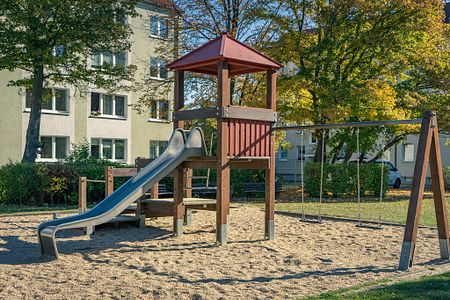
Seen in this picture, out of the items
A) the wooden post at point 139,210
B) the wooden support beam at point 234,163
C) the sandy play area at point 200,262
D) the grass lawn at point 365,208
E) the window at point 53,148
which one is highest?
the window at point 53,148

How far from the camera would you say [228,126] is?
10.0 metres

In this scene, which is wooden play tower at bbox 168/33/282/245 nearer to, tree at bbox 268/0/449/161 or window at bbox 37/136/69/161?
tree at bbox 268/0/449/161

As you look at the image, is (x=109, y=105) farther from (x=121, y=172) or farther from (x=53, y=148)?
(x=121, y=172)

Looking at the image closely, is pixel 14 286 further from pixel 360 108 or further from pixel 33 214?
pixel 360 108

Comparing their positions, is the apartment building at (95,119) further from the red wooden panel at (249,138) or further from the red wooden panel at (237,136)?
the red wooden panel at (237,136)

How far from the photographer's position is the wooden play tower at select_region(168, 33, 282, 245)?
9.88 m

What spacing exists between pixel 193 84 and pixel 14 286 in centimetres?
1703

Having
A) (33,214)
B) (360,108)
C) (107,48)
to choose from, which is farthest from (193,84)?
(33,214)

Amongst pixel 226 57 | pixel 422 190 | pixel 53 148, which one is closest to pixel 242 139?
pixel 226 57

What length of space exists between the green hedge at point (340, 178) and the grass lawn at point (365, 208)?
615 millimetres

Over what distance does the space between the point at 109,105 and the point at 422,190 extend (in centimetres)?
2895

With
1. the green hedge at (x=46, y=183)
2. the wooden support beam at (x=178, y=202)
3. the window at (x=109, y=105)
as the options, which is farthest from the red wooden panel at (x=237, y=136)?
the window at (x=109, y=105)

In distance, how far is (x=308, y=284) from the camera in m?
6.68

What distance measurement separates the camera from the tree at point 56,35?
19.8 metres
